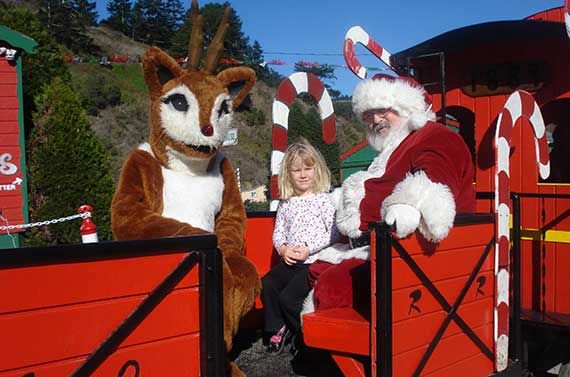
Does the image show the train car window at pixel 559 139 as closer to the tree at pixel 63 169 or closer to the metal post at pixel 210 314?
the metal post at pixel 210 314

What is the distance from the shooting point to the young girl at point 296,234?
3553 millimetres

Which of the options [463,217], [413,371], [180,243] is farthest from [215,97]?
[413,371]

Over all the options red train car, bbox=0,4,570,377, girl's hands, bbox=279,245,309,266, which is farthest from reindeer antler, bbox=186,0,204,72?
red train car, bbox=0,4,570,377

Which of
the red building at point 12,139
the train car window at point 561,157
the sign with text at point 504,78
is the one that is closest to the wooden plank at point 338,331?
the sign with text at point 504,78

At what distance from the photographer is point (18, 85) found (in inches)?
305

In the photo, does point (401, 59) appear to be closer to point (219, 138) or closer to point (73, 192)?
point (219, 138)

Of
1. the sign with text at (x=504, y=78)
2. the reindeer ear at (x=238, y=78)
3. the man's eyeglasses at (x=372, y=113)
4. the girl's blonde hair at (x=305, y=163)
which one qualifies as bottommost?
the girl's blonde hair at (x=305, y=163)

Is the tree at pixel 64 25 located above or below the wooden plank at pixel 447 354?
above

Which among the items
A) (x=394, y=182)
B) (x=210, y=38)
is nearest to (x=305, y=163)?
(x=394, y=182)

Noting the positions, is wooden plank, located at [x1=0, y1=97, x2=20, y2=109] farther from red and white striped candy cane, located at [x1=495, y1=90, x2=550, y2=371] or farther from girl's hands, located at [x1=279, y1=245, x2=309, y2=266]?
red and white striped candy cane, located at [x1=495, y1=90, x2=550, y2=371]

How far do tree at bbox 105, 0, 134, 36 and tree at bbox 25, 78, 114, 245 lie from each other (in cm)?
3348

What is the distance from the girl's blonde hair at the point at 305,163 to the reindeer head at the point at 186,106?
0.83 m

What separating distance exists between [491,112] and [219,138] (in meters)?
2.31

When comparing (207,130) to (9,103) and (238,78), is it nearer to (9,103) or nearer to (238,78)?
(238,78)
